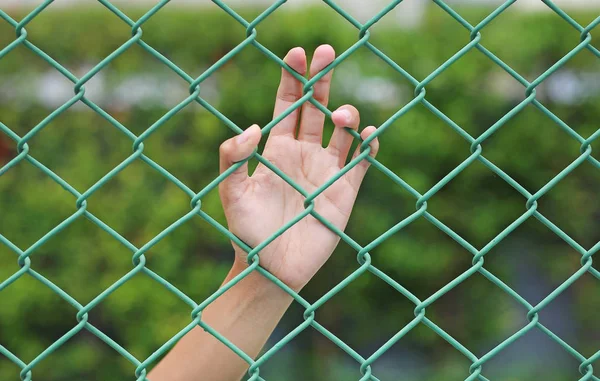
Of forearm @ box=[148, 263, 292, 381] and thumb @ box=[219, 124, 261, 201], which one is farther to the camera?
forearm @ box=[148, 263, 292, 381]

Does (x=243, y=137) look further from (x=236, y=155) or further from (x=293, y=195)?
(x=293, y=195)

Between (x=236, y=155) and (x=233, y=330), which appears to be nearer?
(x=236, y=155)

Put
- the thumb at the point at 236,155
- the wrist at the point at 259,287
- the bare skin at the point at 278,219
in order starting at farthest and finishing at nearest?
the wrist at the point at 259,287 → the bare skin at the point at 278,219 → the thumb at the point at 236,155

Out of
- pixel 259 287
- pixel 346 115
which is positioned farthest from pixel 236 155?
pixel 259 287

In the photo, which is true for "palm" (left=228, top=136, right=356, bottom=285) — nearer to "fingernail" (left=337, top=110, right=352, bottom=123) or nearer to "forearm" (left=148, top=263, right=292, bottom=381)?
"forearm" (left=148, top=263, right=292, bottom=381)

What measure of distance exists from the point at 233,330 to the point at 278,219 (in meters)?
0.30

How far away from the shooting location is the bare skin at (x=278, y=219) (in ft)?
4.53

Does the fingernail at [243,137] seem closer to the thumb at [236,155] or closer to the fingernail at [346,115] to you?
the thumb at [236,155]

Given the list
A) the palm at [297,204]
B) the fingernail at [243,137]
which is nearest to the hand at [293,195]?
the palm at [297,204]

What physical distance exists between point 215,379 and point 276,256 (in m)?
0.35

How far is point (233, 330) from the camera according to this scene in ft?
5.09

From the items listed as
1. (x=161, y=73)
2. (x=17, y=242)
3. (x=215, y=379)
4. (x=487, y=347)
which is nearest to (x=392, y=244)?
(x=487, y=347)

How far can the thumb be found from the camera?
1.24 metres

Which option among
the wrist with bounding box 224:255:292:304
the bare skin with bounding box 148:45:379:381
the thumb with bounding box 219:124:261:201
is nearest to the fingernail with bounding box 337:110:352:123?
the bare skin with bounding box 148:45:379:381
